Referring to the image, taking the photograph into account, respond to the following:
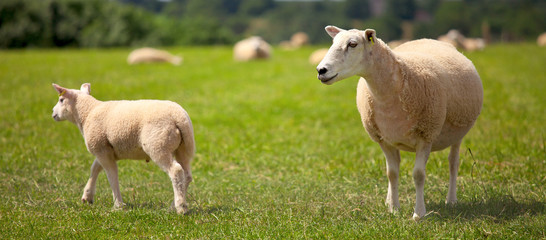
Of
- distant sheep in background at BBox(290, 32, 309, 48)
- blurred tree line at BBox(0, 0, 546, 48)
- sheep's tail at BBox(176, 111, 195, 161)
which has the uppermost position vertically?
sheep's tail at BBox(176, 111, 195, 161)

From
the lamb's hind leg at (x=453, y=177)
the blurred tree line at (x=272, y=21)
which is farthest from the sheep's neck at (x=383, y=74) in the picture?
the blurred tree line at (x=272, y=21)

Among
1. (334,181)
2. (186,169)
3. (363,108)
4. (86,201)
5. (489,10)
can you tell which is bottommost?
(489,10)

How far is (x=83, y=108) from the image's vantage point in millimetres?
5734

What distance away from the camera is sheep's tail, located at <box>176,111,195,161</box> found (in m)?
5.32

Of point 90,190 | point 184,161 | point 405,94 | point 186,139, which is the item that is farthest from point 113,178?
point 405,94

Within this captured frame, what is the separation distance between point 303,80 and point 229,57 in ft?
23.6

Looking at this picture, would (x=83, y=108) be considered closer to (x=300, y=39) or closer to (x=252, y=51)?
(x=252, y=51)

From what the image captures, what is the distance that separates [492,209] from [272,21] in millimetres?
46507

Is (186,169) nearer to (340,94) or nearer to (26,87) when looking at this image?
(340,94)

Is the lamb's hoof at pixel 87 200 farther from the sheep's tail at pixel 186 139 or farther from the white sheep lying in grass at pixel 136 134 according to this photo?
the sheep's tail at pixel 186 139

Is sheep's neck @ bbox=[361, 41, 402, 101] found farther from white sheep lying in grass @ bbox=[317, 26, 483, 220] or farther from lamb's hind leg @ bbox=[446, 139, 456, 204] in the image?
lamb's hind leg @ bbox=[446, 139, 456, 204]

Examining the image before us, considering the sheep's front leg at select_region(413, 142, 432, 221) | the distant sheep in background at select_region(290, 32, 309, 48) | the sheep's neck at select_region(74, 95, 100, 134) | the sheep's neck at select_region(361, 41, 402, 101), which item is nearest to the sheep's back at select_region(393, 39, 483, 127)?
the sheep's neck at select_region(361, 41, 402, 101)

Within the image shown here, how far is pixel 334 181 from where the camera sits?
275 inches

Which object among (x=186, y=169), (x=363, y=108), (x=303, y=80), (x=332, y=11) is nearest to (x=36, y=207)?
(x=186, y=169)
